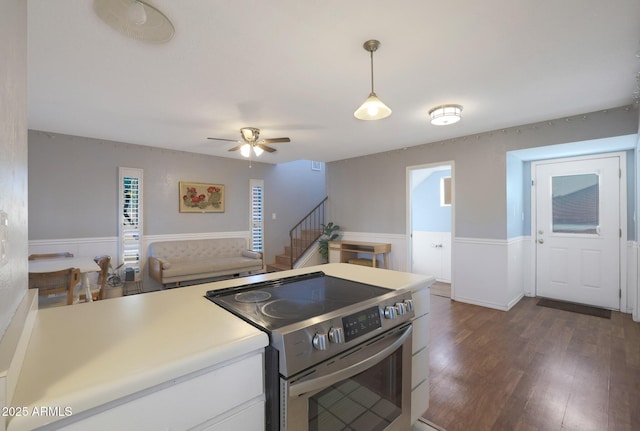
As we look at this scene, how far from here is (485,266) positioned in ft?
13.3

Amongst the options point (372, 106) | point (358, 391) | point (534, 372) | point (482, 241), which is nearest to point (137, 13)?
point (372, 106)

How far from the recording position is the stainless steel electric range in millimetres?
968

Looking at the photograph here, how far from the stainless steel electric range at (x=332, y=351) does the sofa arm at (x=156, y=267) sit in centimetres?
367

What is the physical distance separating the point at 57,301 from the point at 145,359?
2798mm

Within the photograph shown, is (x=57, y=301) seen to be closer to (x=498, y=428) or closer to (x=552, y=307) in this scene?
(x=498, y=428)

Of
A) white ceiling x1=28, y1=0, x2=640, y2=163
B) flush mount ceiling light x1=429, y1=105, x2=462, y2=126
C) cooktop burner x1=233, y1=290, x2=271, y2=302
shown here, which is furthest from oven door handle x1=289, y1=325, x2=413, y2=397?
flush mount ceiling light x1=429, y1=105, x2=462, y2=126

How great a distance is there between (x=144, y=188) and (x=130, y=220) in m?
0.59

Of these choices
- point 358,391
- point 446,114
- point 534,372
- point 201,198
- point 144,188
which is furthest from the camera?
point 201,198

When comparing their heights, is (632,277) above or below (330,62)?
below

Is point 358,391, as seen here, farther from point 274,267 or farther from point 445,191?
point 274,267

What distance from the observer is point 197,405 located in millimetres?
820

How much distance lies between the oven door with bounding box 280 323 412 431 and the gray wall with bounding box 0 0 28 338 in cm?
84

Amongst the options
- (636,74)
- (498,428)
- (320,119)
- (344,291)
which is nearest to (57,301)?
(344,291)

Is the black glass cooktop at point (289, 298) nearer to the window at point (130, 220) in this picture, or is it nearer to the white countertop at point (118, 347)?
the white countertop at point (118, 347)
